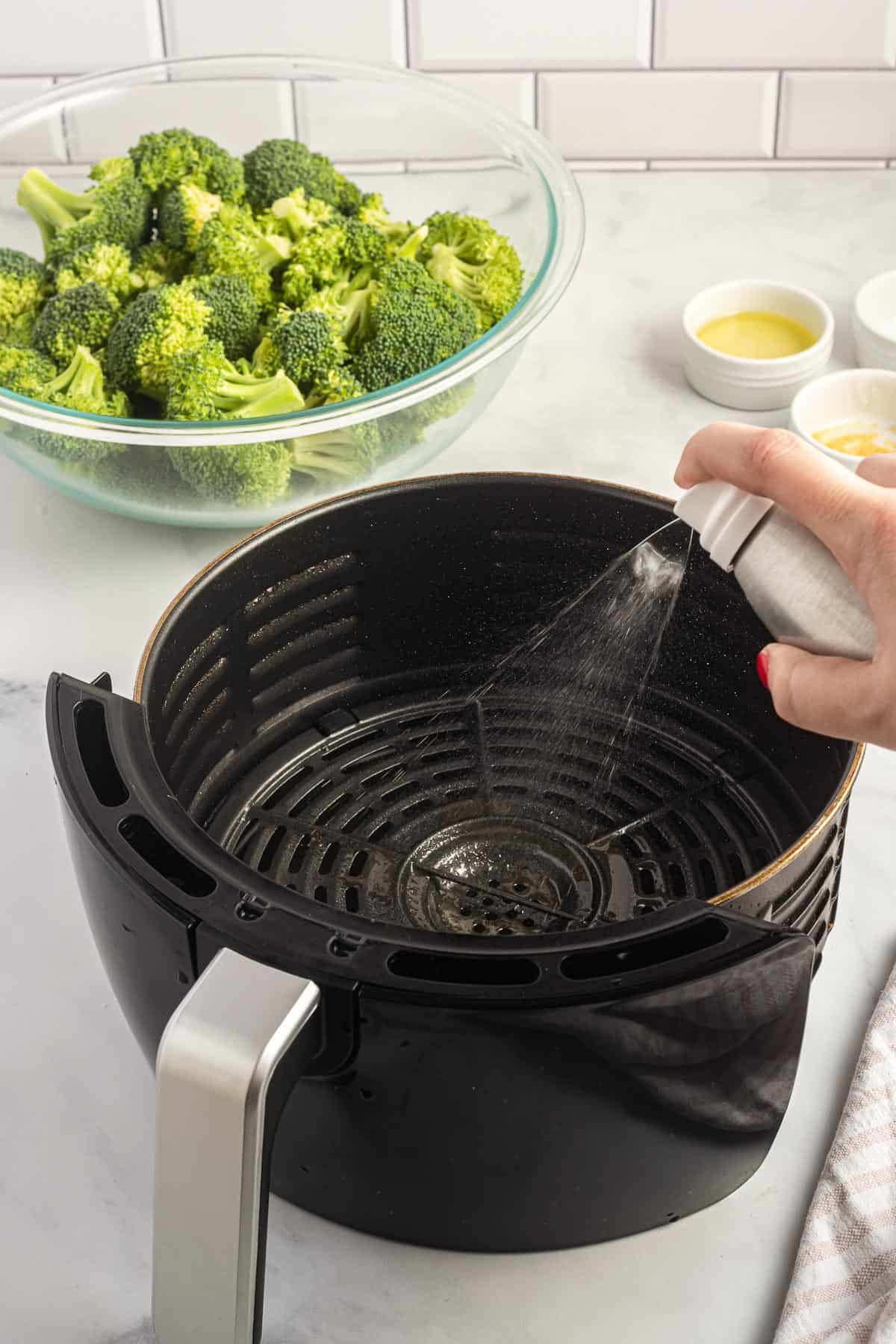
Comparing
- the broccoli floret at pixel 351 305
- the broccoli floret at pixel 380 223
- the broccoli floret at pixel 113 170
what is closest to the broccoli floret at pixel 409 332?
the broccoli floret at pixel 351 305

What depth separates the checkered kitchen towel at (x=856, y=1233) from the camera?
58 centimetres

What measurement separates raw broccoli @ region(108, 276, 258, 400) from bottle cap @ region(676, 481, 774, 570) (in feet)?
1.54

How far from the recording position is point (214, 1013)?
0.46 m

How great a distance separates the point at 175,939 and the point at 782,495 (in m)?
0.29

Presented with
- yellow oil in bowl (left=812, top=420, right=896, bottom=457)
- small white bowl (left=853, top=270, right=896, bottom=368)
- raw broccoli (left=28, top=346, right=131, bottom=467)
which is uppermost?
raw broccoli (left=28, top=346, right=131, bottom=467)

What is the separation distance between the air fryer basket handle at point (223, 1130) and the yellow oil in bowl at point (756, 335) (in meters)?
0.81

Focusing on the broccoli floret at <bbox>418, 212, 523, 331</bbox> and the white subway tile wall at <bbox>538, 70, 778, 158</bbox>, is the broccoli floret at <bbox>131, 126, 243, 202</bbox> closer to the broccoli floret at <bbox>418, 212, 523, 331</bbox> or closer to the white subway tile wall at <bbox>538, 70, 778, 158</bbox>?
the broccoli floret at <bbox>418, 212, 523, 331</bbox>

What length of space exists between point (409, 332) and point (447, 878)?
39 centimetres

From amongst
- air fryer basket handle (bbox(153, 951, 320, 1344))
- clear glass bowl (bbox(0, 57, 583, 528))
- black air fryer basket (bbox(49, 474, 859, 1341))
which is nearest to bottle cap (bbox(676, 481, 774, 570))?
black air fryer basket (bbox(49, 474, 859, 1341))

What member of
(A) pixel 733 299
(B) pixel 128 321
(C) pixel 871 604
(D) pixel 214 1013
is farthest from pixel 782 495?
(A) pixel 733 299

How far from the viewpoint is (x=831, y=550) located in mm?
553

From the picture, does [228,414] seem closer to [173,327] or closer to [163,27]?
[173,327]

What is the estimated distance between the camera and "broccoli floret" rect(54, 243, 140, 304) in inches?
40.5

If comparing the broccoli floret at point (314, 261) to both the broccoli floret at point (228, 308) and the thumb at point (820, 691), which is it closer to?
the broccoli floret at point (228, 308)
